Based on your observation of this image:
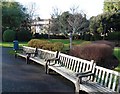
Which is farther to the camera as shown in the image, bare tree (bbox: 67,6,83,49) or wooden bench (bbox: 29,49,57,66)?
bare tree (bbox: 67,6,83,49)

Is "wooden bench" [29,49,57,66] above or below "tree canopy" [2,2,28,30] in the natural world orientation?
below

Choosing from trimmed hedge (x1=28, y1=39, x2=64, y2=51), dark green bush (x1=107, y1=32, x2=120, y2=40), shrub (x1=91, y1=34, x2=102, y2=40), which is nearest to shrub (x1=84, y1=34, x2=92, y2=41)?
shrub (x1=91, y1=34, x2=102, y2=40)

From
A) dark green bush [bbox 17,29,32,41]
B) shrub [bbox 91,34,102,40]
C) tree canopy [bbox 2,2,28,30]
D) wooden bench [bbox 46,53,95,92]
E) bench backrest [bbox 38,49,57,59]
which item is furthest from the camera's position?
tree canopy [bbox 2,2,28,30]

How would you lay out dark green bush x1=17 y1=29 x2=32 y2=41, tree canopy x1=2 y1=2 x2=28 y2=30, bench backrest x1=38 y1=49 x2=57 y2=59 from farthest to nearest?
tree canopy x1=2 y1=2 x2=28 y2=30, dark green bush x1=17 y1=29 x2=32 y2=41, bench backrest x1=38 y1=49 x2=57 y2=59

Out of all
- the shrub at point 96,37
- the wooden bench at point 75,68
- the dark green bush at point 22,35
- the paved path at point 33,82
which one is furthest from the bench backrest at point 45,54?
the dark green bush at point 22,35

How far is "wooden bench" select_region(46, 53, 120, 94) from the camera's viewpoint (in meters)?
5.55

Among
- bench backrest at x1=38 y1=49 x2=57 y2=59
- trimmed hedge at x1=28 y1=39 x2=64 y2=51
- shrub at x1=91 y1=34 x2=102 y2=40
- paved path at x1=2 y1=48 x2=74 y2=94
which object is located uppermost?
trimmed hedge at x1=28 y1=39 x2=64 y2=51

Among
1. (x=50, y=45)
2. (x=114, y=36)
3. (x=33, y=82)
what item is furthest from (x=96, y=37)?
(x=33, y=82)

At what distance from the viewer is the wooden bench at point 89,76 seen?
5.55 meters

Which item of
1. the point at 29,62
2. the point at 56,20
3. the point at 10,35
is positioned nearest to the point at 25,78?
the point at 29,62

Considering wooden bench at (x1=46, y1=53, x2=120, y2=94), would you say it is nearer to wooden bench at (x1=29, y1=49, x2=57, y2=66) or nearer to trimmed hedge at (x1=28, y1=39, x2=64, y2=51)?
wooden bench at (x1=29, y1=49, x2=57, y2=66)

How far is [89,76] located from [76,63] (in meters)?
1.41

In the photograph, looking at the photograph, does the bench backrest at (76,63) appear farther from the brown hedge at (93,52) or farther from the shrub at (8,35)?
the shrub at (8,35)

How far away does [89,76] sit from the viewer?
21.7 ft
